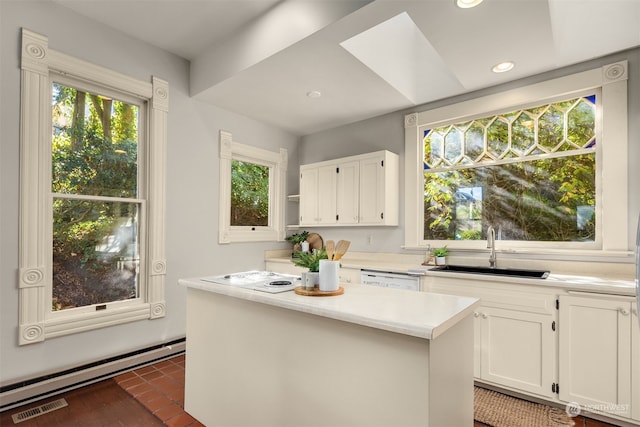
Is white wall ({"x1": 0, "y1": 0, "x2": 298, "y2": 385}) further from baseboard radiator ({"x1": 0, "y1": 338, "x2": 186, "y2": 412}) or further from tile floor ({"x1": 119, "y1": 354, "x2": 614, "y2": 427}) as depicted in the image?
tile floor ({"x1": 119, "y1": 354, "x2": 614, "y2": 427})

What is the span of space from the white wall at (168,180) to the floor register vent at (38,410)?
0.23 metres

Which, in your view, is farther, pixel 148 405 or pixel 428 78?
pixel 428 78

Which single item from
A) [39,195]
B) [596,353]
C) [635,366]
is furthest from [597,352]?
[39,195]

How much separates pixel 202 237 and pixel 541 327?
3179 mm

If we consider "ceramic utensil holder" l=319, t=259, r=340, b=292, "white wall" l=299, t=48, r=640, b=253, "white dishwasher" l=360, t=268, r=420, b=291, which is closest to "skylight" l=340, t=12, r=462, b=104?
"white wall" l=299, t=48, r=640, b=253

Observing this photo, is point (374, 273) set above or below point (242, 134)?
below

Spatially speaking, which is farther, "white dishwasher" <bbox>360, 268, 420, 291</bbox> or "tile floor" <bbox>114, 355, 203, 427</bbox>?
"white dishwasher" <bbox>360, 268, 420, 291</bbox>

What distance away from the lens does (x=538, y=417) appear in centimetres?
218

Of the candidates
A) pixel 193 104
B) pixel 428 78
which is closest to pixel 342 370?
pixel 428 78

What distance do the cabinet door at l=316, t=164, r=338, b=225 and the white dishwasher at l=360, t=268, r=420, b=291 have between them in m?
0.96

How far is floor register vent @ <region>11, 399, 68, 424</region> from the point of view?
7.00 feet

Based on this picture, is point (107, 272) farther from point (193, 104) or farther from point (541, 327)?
point (541, 327)

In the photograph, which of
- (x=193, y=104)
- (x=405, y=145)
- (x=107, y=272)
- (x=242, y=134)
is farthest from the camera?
(x=242, y=134)

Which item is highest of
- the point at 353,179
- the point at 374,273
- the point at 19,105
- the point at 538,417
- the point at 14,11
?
the point at 14,11
